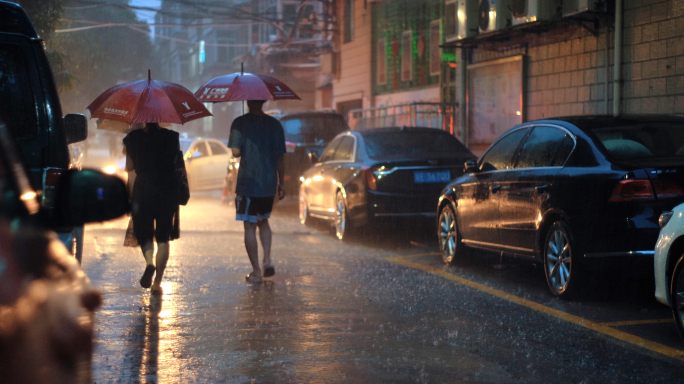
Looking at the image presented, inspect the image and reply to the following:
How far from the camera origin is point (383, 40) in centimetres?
2523

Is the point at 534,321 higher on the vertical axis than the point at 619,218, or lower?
lower

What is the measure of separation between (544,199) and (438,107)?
12.5 metres

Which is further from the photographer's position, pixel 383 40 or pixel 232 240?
pixel 383 40

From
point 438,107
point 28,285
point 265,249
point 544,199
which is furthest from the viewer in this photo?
point 438,107

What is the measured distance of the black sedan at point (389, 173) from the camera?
11.4 m

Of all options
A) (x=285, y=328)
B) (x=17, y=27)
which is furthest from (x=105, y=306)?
(x=17, y=27)

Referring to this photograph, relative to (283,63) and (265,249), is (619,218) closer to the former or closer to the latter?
(265,249)

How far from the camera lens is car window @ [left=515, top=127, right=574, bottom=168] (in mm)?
7697

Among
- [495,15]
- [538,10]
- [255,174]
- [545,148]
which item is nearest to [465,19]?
[495,15]

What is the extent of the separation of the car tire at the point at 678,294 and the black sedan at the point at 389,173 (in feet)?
18.7

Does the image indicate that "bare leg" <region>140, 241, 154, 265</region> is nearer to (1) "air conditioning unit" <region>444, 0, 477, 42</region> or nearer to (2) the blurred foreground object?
(2) the blurred foreground object

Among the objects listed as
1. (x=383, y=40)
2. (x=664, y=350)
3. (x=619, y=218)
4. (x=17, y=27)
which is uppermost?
(x=383, y=40)

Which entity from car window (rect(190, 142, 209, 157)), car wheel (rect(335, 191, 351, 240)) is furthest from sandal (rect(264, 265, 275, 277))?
car window (rect(190, 142, 209, 157))

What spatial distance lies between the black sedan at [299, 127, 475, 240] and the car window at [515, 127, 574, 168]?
10.1 ft
